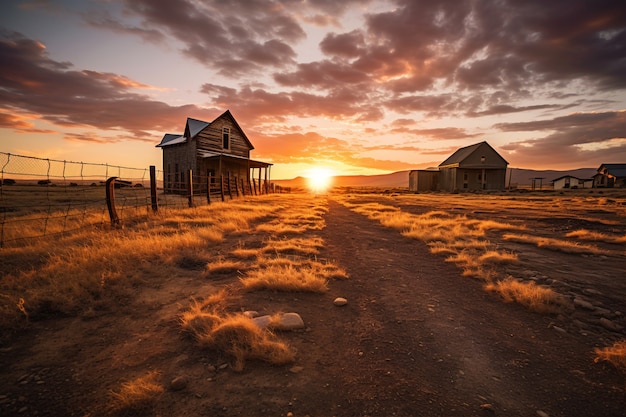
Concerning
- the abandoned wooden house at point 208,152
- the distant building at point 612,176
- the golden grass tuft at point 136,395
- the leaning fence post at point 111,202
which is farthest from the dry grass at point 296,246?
the distant building at point 612,176

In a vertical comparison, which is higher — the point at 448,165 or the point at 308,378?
the point at 448,165

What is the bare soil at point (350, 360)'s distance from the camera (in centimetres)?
226

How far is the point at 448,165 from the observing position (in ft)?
157

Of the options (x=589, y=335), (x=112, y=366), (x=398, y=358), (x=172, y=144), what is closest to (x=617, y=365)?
(x=589, y=335)

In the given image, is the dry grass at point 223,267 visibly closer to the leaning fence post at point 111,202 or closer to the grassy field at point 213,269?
the grassy field at point 213,269

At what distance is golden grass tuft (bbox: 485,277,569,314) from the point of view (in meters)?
3.96

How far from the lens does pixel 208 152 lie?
25750 millimetres

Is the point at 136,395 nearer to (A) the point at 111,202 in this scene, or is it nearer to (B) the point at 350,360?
(B) the point at 350,360

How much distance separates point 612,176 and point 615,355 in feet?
270

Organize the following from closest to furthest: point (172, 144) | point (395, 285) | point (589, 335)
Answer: point (589, 335)
point (395, 285)
point (172, 144)

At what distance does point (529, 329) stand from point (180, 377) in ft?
13.7

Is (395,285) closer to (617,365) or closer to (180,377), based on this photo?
(617,365)

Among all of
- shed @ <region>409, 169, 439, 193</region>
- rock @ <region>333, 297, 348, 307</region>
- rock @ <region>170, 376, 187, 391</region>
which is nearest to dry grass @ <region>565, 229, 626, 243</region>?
rock @ <region>333, 297, 348, 307</region>

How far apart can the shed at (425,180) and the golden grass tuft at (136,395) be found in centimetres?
5260
